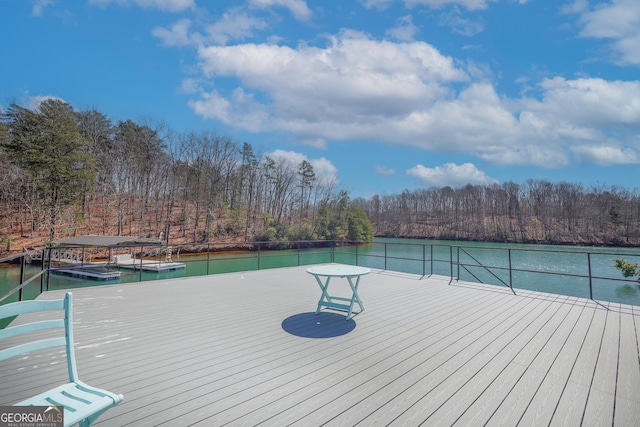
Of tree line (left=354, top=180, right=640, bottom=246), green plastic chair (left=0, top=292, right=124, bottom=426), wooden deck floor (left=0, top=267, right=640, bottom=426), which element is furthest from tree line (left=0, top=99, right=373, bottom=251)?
green plastic chair (left=0, top=292, right=124, bottom=426)

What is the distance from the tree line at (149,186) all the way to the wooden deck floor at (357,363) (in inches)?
565

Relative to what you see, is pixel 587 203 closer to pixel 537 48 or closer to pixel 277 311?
pixel 537 48

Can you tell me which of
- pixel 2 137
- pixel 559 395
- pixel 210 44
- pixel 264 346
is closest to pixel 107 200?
pixel 2 137

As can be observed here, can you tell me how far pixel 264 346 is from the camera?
2723 millimetres

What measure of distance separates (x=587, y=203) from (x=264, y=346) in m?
46.2

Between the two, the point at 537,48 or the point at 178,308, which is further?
the point at 537,48

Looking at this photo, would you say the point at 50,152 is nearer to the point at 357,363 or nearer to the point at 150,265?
the point at 150,265

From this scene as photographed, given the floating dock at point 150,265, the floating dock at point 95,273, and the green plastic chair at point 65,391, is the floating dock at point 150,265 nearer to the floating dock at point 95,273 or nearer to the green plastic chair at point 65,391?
the floating dock at point 95,273

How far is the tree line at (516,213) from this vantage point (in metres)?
32.2

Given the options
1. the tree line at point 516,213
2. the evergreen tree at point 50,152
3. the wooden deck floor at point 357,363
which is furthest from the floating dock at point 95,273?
the tree line at point 516,213

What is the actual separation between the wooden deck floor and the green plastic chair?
18.2 inches

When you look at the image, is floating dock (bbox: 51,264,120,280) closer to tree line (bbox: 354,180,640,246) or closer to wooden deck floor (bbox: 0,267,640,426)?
wooden deck floor (bbox: 0,267,640,426)

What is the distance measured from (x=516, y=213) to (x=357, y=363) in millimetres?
47024

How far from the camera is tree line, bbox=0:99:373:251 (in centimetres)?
1748
